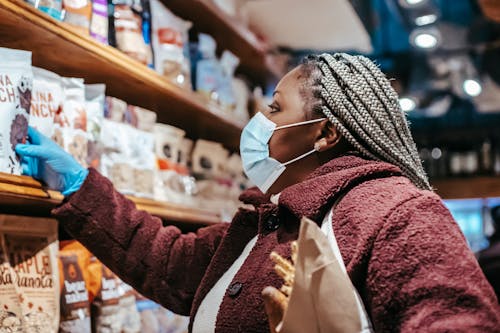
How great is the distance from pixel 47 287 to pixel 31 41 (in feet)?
2.05

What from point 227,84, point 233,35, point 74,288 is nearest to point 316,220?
point 74,288

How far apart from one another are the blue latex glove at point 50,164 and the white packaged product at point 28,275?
0.12 metres

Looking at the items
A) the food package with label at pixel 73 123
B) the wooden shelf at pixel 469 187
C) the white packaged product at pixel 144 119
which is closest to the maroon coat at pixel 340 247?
the food package with label at pixel 73 123

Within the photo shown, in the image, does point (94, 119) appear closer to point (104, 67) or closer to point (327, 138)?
point (104, 67)

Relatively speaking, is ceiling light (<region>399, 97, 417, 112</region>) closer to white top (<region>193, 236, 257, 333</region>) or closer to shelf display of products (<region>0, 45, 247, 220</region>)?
shelf display of products (<region>0, 45, 247, 220</region>)

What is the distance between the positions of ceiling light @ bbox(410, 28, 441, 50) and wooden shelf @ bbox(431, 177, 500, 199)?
1.25m

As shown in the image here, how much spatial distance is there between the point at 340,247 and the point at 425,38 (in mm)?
4007

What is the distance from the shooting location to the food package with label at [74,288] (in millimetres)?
1801

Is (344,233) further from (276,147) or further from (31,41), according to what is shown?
(31,41)

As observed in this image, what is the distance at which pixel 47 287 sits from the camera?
5.69 ft

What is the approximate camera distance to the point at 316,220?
141cm

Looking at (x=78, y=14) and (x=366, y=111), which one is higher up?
(x=78, y=14)

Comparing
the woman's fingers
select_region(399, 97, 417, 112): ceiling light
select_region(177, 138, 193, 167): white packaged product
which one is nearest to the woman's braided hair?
the woman's fingers

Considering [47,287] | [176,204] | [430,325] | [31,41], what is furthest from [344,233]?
[176,204]
